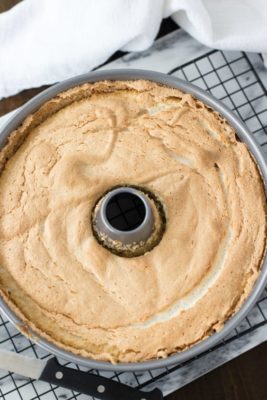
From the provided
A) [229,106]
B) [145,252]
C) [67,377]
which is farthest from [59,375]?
[229,106]

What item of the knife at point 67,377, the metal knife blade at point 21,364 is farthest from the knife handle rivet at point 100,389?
the metal knife blade at point 21,364

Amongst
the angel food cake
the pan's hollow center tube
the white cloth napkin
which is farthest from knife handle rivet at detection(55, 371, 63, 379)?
the white cloth napkin

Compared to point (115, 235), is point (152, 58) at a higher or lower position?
higher

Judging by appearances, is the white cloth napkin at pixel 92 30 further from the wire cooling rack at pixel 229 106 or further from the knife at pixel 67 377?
the knife at pixel 67 377

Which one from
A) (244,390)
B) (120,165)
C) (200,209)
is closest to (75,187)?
(120,165)

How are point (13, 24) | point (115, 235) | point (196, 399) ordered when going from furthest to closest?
point (13, 24)
point (196, 399)
point (115, 235)

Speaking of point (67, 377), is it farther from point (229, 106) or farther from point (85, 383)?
point (229, 106)

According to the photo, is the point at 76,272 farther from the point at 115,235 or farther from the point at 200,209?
the point at 200,209
